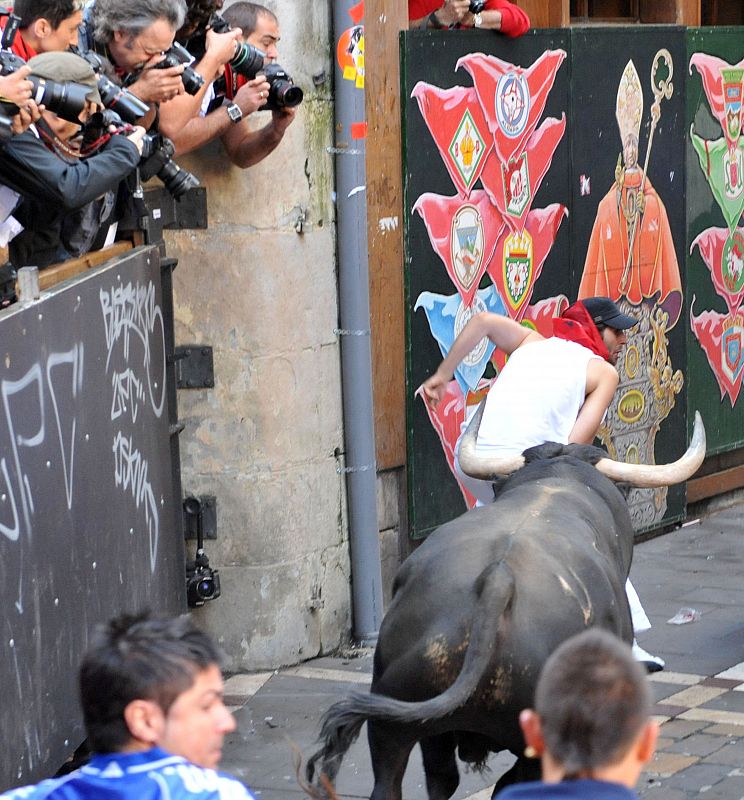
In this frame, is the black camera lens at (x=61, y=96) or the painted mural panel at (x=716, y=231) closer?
the black camera lens at (x=61, y=96)

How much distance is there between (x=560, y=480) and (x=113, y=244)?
6.51 feet

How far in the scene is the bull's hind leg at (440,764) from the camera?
5.07 meters

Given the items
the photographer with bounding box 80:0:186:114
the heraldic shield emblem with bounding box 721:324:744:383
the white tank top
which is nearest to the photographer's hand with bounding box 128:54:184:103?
the photographer with bounding box 80:0:186:114

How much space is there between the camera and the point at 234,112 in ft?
22.9

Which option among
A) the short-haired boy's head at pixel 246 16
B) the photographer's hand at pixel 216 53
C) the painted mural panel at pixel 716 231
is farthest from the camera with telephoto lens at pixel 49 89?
the painted mural panel at pixel 716 231

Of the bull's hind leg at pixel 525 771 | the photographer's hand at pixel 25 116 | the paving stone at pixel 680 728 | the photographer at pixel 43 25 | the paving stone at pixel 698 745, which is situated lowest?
the paving stone at pixel 680 728

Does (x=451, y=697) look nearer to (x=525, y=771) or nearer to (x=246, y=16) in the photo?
(x=525, y=771)

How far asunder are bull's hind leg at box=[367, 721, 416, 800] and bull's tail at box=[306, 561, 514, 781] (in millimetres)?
121

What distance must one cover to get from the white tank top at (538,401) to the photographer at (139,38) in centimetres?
189

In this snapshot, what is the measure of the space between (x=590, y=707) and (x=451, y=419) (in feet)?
21.3

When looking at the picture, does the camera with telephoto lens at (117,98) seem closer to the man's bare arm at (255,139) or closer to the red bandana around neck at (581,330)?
the man's bare arm at (255,139)

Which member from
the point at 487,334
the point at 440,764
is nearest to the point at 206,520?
the point at 487,334

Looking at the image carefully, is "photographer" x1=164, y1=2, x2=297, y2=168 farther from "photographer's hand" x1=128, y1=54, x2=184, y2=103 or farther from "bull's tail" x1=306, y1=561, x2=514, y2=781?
"bull's tail" x1=306, y1=561, x2=514, y2=781

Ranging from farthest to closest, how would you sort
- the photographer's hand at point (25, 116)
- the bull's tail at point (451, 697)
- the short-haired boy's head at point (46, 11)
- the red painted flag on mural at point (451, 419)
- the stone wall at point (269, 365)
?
1. the red painted flag on mural at point (451, 419)
2. the stone wall at point (269, 365)
3. the short-haired boy's head at point (46, 11)
4. the photographer's hand at point (25, 116)
5. the bull's tail at point (451, 697)
